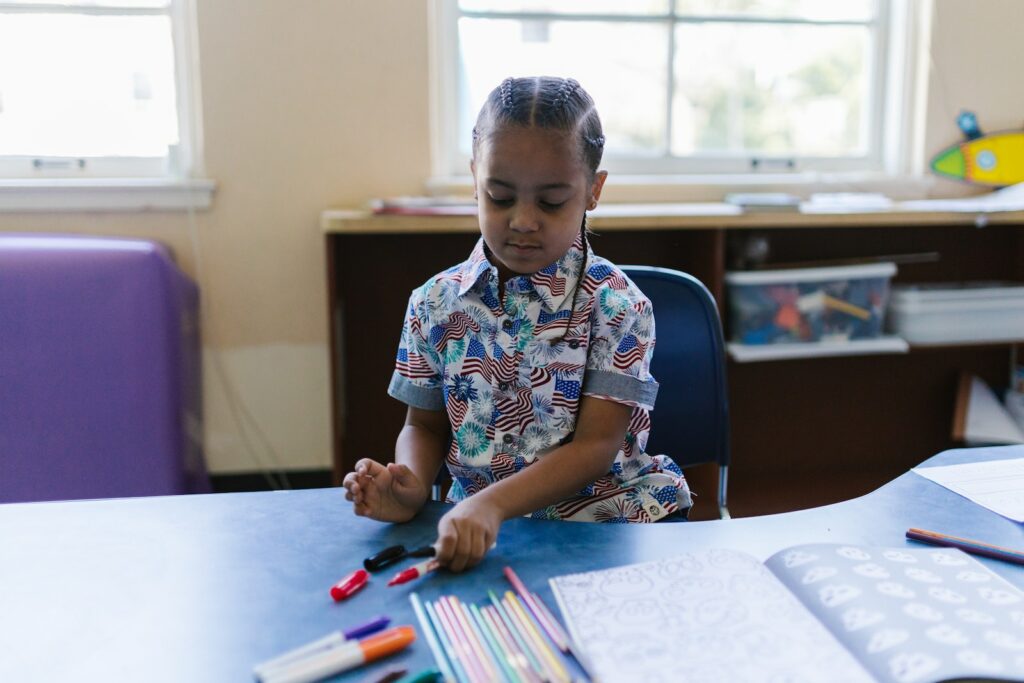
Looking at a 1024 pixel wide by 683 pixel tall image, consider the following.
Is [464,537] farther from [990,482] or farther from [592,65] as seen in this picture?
[592,65]

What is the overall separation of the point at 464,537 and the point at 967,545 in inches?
17.1

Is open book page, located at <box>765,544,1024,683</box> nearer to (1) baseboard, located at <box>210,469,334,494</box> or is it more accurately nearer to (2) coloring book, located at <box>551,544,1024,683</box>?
(2) coloring book, located at <box>551,544,1024,683</box>

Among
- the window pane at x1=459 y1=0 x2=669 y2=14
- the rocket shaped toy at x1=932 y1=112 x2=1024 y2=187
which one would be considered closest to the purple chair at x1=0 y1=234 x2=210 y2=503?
the window pane at x1=459 y1=0 x2=669 y2=14

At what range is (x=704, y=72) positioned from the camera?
2629 mm

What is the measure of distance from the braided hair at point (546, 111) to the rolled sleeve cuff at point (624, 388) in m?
0.24

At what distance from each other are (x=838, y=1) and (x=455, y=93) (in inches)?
47.4

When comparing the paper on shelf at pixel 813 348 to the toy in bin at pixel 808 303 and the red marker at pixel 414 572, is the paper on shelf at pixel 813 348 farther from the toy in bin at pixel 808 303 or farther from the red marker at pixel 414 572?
the red marker at pixel 414 572

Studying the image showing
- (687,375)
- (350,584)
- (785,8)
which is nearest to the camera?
(350,584)

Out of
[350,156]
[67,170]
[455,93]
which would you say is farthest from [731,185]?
[67,170]

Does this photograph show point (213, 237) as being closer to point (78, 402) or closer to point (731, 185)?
point (78, 402)

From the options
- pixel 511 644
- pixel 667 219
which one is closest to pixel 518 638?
pixel 511 644

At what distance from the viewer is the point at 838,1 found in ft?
8.77

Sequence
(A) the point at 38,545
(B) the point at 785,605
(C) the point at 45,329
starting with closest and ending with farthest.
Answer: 1. (B) the point at 785,605
2. (A) the point at 38,545
3. (C) the point at 45,329

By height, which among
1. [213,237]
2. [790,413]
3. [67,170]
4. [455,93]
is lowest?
[790,413]
